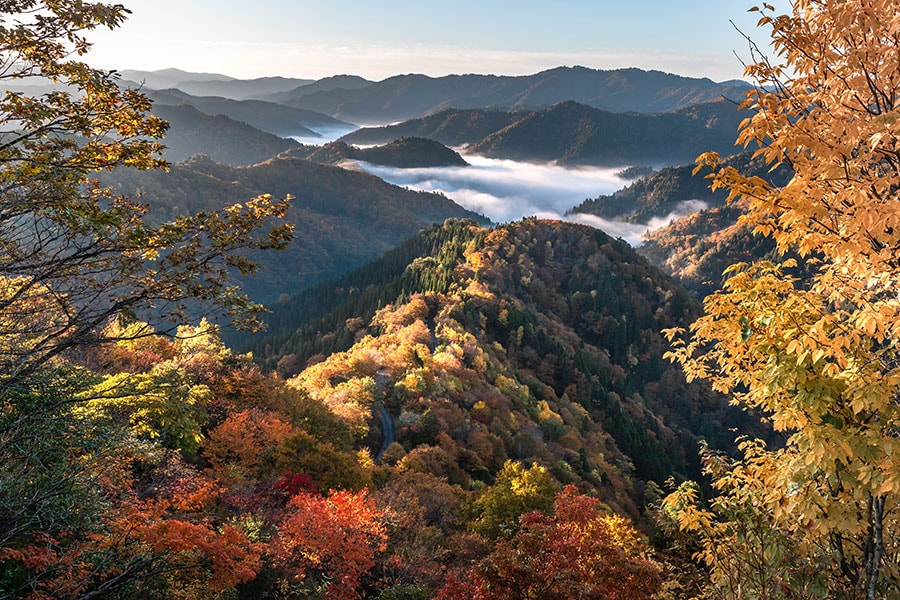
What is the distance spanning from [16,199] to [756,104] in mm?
14228

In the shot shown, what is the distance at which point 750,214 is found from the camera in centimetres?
898

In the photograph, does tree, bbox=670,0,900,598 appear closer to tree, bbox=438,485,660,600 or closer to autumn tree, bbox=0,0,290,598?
tree, bbox=438,485,660,600

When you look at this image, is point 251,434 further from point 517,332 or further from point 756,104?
point 517,332

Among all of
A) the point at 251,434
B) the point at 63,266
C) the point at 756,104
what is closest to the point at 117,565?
the point at 63,266

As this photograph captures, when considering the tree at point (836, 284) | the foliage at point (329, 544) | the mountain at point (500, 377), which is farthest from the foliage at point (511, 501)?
the tree at point (836, 284)

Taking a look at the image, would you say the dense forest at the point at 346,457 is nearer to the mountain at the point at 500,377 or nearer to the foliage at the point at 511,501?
the foliage at the point at 511,501

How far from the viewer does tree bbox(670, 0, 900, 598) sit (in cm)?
729

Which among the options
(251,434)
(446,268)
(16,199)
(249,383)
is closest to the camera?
(16,199)

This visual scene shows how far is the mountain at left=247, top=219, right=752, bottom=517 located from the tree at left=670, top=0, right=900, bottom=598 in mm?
49202

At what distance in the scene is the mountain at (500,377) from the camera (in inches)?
2830

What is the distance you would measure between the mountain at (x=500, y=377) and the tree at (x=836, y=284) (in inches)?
1937

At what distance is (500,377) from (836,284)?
9258cm

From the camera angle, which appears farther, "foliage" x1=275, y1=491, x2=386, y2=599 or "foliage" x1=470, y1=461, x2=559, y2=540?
"foliage" x1=470, y1=461, x2=559, y2=540

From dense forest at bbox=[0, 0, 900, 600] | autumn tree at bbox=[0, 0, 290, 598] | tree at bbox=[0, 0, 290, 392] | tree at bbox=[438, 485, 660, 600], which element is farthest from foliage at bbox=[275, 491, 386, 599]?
tree at bbox=[0, 0, 290, 392]
